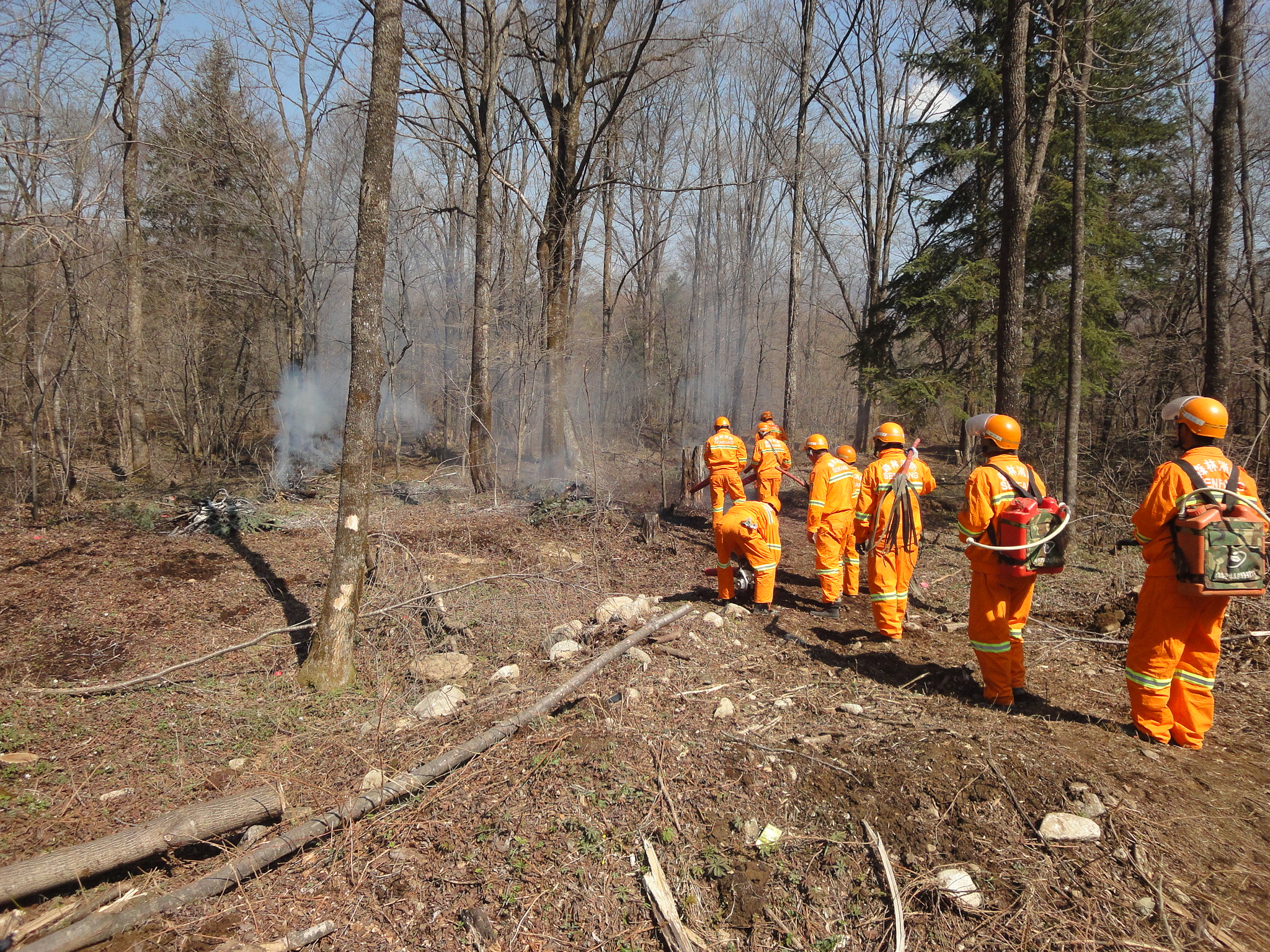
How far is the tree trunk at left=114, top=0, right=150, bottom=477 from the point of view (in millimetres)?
12906

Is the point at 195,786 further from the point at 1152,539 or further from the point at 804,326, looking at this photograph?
the point at 804,326

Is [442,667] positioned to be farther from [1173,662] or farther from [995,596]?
[1173,662]

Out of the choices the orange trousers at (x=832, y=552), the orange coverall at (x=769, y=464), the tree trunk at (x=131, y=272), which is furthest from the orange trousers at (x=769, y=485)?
the tree trunk at (x=131, y=272)

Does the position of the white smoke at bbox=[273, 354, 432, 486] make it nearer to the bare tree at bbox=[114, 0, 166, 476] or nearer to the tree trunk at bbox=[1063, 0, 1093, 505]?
the bare tree at bbox=[114, 0, 166, 476]

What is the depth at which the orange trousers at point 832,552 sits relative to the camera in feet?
22.6

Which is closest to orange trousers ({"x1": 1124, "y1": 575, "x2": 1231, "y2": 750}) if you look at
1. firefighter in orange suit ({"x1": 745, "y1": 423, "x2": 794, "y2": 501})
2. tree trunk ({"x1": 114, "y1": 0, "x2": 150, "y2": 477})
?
firefighter in orange suit ({"x1": 745, "y1": 423, "x2": 794, "y2": 501})

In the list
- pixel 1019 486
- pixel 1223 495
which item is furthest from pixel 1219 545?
pixel 1019 486

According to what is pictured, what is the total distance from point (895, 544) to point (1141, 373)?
12037 mm

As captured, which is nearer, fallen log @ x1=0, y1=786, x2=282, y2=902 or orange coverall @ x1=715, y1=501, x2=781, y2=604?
fallen log @ x1=0, y1=786, x2=282, y2=902

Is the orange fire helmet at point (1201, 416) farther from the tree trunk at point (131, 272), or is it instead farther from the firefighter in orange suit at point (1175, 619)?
the tree trunk at point (131, 272)

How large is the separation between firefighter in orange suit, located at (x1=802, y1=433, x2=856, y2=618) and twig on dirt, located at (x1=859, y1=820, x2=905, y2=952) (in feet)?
12.3

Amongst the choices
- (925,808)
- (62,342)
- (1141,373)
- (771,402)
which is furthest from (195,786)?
(771,402)

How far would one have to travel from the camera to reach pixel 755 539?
6.37 m

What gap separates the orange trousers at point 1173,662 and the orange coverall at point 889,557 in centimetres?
192
